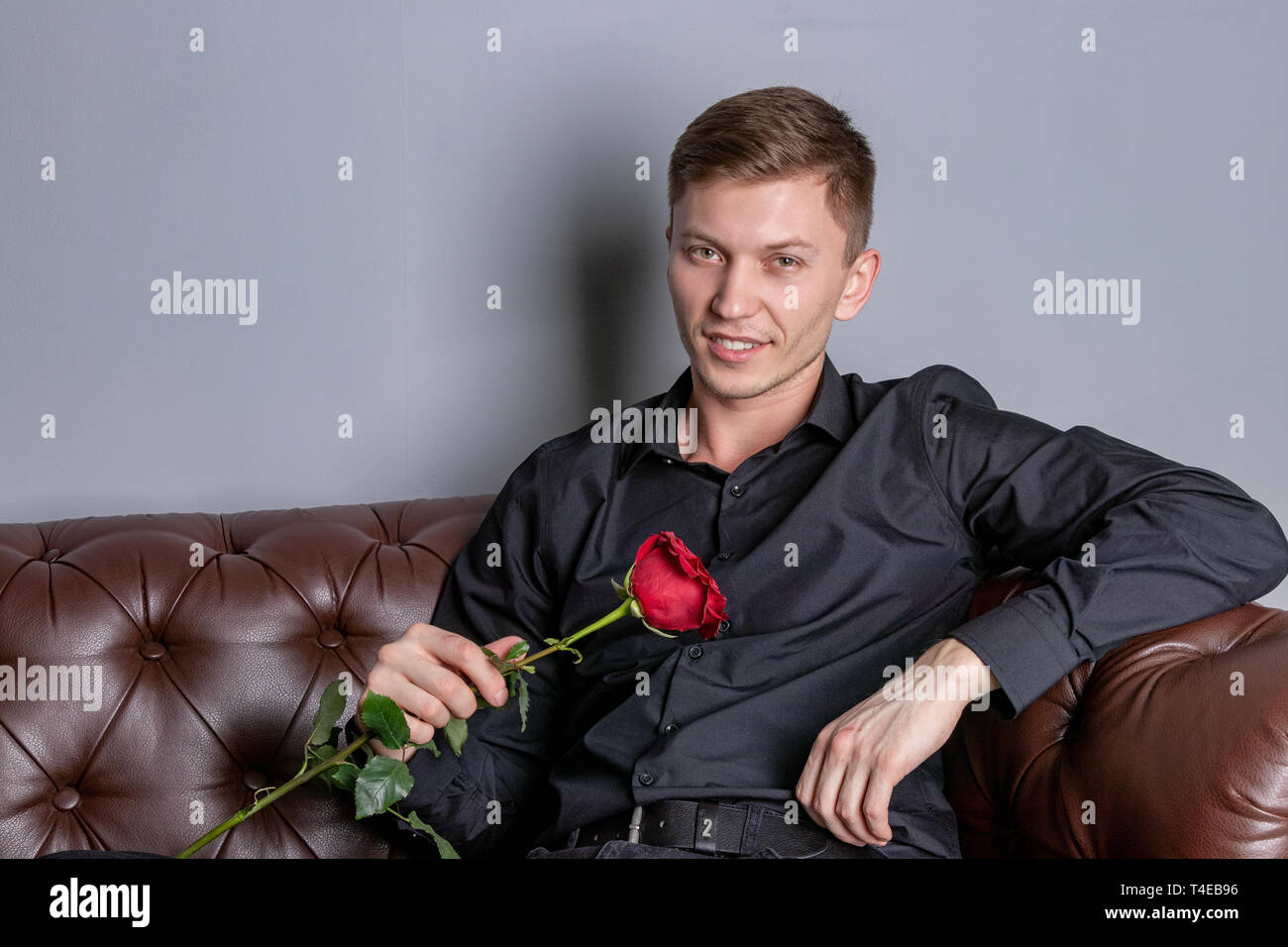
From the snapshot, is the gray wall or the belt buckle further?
the gray wall

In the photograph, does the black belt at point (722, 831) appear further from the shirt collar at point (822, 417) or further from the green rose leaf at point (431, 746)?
the shirt collar at point (822, 417)

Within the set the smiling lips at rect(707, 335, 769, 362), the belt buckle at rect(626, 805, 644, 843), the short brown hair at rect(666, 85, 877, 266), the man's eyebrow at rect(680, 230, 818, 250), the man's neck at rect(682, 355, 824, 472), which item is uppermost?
the short brown hair at rect(666, 85, 877, 266)

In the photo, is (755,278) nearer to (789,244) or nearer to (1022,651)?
(789,244)

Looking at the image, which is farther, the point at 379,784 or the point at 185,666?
the point at 185,666

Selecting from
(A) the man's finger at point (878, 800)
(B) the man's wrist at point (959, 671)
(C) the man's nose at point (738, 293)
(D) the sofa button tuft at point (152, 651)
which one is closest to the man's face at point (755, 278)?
→ (C) the man's nose at point (738, 293)

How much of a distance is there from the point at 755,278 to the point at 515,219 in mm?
595

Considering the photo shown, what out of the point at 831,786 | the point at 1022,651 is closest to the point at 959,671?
the point at 1022,651

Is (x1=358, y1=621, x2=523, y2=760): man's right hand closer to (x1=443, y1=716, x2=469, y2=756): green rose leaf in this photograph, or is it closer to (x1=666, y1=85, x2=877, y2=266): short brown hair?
(x1=443, y1=716, x2=469, y2=756): green rose leaf

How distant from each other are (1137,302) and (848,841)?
1102 millimetres

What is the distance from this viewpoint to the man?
1225 millimetres

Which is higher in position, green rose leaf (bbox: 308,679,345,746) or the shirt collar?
the shirt collar

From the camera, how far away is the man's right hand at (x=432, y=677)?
1.15 metres

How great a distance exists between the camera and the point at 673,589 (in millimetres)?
1058

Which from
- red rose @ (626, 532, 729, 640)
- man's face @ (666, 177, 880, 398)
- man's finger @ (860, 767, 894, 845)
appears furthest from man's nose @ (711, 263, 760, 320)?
man's finger @ (860, 767, 894, 845)
